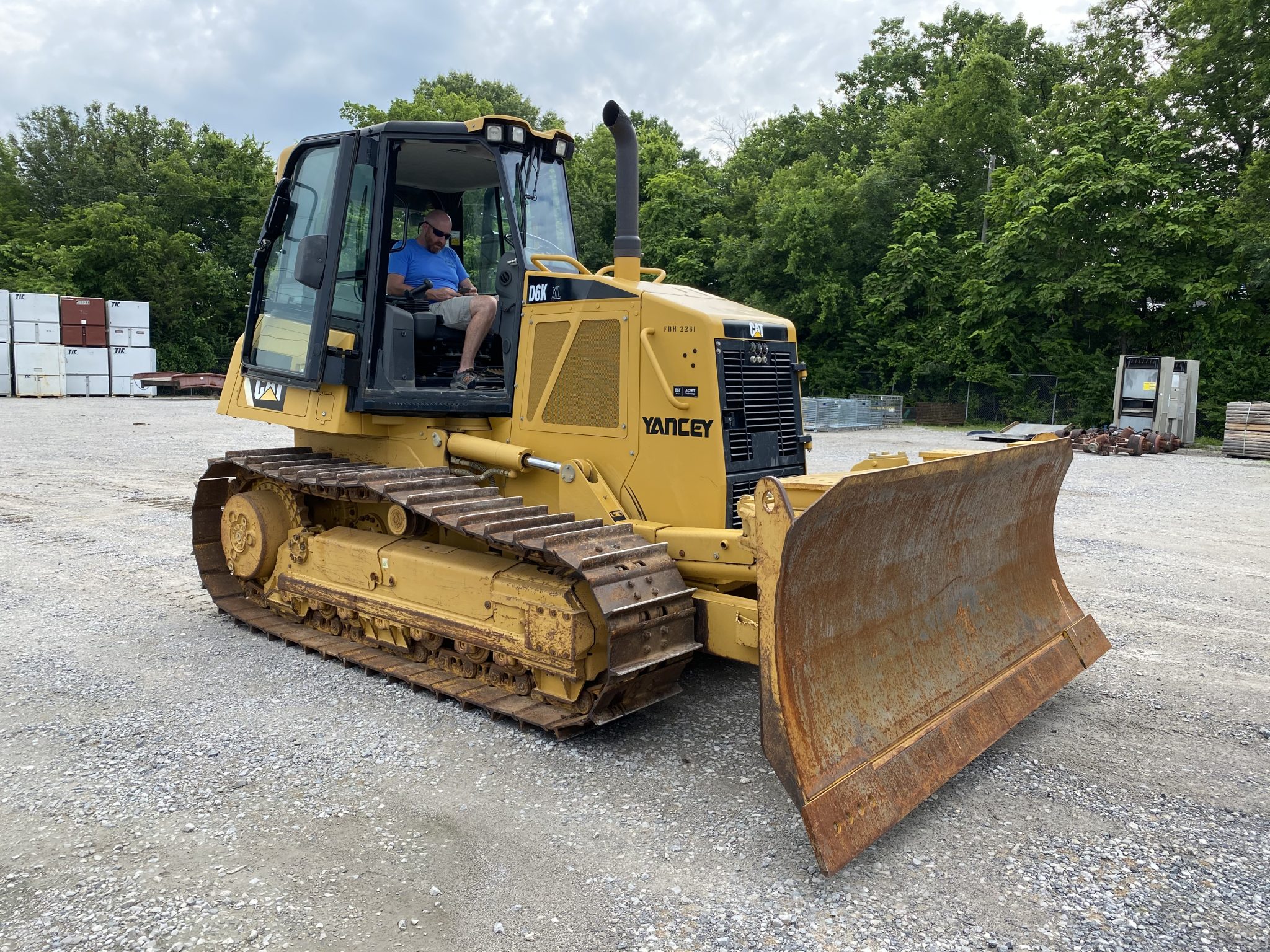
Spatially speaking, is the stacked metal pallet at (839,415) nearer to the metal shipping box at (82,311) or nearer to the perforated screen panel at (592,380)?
the perforated screen panel at (592,380)

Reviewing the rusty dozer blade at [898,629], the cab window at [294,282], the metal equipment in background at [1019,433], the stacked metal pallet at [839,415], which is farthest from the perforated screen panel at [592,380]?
the stacked metal pallet at [839,415]

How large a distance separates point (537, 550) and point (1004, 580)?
2724 millimetres

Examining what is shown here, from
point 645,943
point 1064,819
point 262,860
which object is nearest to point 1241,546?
point 1064,819

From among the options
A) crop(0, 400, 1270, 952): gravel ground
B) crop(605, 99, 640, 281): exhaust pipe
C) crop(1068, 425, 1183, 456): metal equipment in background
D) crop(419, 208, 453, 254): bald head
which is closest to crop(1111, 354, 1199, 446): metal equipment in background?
crop(1068, 425, 1183, 456): metal equipment in background

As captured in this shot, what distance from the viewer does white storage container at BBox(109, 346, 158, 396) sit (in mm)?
32750

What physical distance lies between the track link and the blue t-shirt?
1296 mm

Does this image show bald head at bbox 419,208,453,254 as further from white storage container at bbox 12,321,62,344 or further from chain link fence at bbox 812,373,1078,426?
white storage container at bbox 12,321,62,344

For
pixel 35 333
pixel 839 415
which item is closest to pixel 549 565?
pixel 839 415

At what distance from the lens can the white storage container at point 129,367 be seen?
3275 cm

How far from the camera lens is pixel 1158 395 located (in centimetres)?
2166

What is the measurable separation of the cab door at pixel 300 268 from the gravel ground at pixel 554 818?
1.93m

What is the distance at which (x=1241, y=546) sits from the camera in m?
9.53

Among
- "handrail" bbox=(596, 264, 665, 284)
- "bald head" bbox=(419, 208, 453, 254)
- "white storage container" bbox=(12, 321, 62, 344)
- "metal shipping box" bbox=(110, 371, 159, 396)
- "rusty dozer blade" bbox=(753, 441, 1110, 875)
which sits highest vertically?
"white storage container" bbox=(12, 321, 62, 344)

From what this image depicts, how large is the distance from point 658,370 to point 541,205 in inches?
64.7
